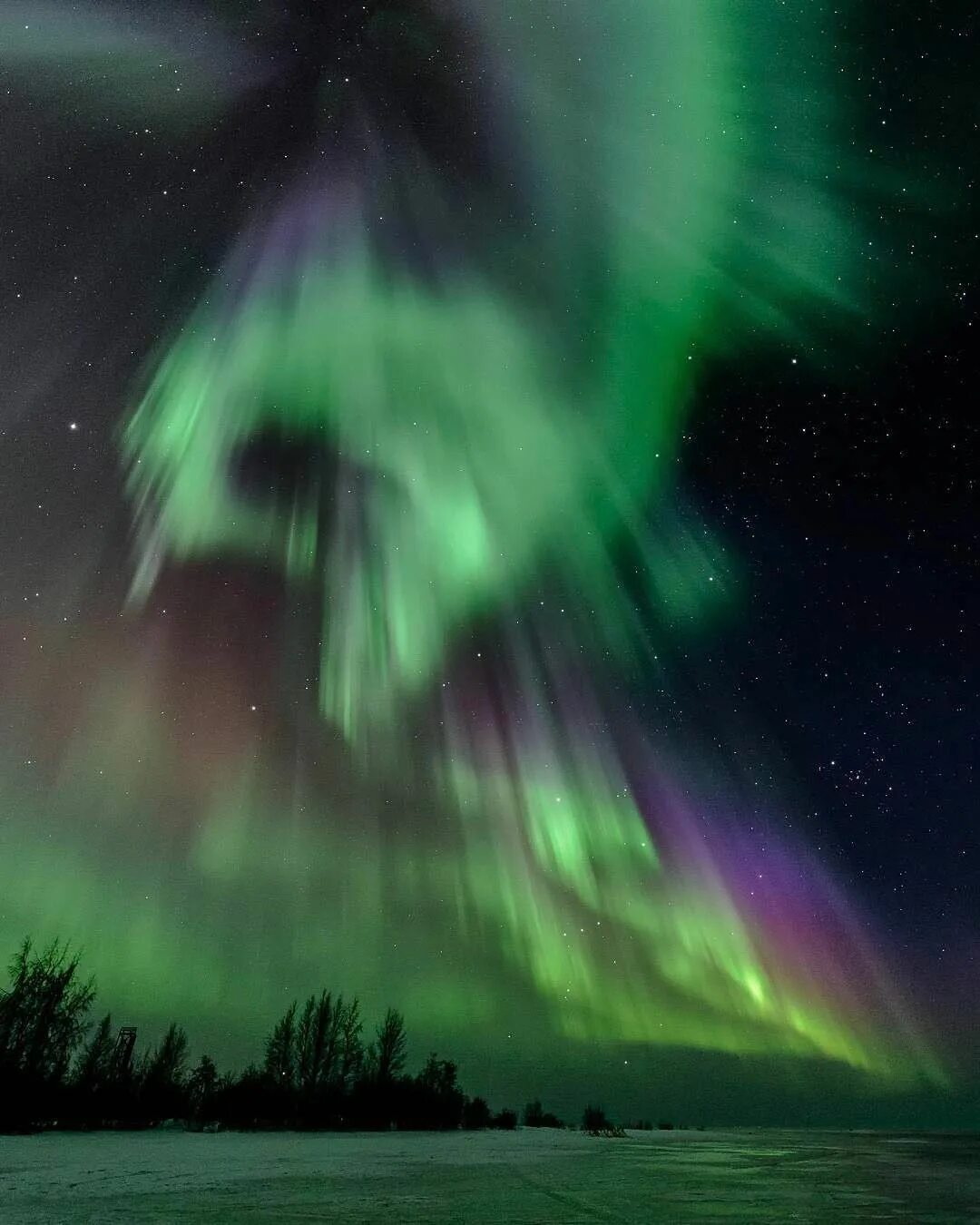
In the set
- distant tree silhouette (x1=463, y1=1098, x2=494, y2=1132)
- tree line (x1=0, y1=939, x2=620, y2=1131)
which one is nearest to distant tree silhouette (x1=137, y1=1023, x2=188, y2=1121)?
tree line (x1=0, y1=939, x2=620, y2=1131)

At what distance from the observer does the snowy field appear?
1558 centimetres

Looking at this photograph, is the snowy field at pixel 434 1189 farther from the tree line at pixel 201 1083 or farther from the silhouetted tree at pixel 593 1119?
the silhouetted tree at pixel 593 1119

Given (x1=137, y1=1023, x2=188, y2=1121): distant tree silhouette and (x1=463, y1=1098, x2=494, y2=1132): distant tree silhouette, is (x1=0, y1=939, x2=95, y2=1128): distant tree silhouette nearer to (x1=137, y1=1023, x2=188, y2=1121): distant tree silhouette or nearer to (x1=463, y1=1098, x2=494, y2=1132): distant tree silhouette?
(x1=137, y1=1023, x2=188, y2=1121): distant tree silhouette

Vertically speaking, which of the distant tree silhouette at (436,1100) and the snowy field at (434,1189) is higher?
the distant tree silhouette at (436,1100)

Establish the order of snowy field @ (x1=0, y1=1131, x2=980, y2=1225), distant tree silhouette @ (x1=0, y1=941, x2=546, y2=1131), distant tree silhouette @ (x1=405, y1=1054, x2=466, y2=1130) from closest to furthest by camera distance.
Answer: snowy field @ (x1=0, y1=1131, x2=980, y2=1225), distant tree silhouette @ (x1=0, y1=941, x2=546, y2=1131), distant tree silhouette @ (x1=405, y1=1054, x2=466, y2=1130)

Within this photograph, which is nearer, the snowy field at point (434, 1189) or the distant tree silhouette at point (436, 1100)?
the snowy field at point (434, 1189)

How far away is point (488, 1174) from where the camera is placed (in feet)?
86.9

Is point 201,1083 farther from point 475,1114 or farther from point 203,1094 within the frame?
point 475,1114

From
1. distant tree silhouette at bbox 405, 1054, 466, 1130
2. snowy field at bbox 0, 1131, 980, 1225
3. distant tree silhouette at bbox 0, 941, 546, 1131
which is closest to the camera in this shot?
snowy field at bbox 0, 1131, 980, 1225

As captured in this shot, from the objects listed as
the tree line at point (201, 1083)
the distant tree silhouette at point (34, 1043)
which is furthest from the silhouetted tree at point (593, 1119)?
the distant tree silhouette at point (34, 1043)

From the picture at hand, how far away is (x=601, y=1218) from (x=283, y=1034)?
76.0 metres

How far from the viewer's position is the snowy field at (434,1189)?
613 inches

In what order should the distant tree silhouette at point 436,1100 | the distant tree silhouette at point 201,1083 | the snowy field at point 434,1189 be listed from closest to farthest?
the snowy field at point 434,1189
the distant tree silhouette at point 201,1083
the distant tree silhouette at point 436,1100

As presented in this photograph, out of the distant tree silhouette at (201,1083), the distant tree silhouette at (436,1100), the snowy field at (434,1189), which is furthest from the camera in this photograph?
the distant tree silhouette at (436,1100)
